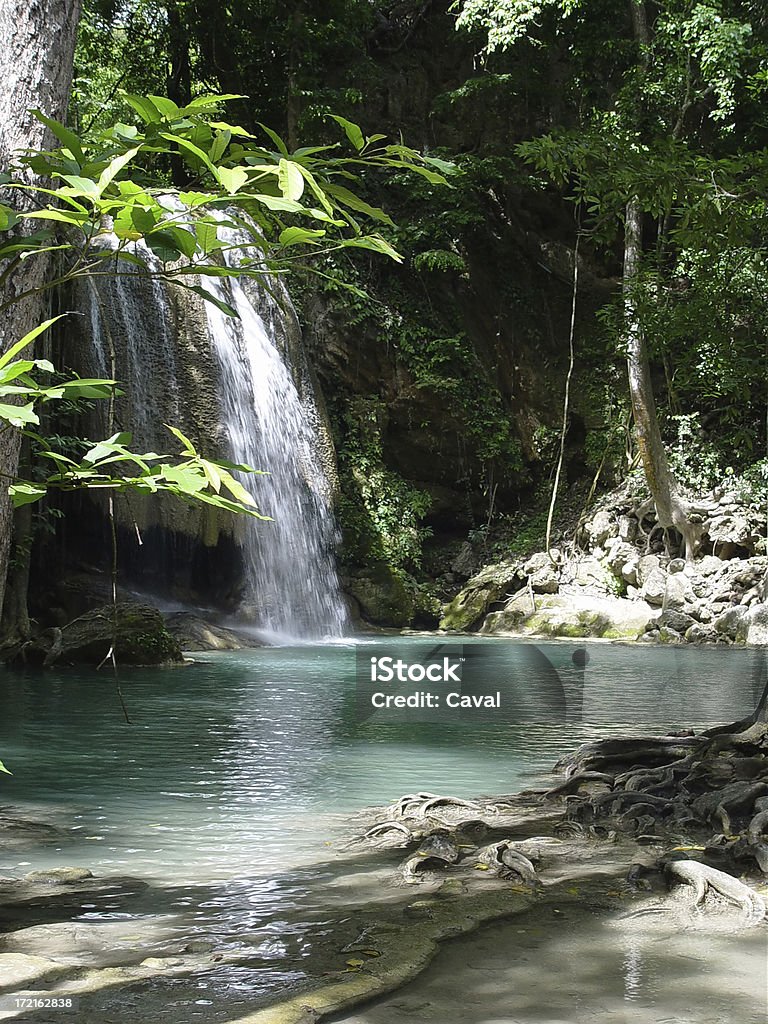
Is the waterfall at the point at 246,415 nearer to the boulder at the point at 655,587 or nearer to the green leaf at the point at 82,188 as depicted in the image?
the boulder at the point at 655,587

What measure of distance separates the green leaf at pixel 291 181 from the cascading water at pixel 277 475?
44.8 feet

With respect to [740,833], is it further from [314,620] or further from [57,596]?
[314,620]

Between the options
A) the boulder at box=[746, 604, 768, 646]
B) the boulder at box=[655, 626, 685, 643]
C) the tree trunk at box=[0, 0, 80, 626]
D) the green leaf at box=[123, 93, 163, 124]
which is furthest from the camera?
the boulder at box=[655, 626, 685, 643]

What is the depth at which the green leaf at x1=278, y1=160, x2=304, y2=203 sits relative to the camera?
1.41 metres

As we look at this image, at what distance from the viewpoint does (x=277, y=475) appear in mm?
16203

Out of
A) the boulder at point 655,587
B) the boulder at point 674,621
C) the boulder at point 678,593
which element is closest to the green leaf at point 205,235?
the boulder at point 674,621

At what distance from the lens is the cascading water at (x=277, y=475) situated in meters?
15.7

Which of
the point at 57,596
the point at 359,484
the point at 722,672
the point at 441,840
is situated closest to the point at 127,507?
the point at 57,596

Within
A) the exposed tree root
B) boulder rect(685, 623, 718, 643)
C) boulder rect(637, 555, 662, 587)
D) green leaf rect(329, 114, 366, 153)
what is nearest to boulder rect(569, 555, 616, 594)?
boulder rect(637, 555, 662, 587)

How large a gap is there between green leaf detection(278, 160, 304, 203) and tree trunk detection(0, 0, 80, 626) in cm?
86

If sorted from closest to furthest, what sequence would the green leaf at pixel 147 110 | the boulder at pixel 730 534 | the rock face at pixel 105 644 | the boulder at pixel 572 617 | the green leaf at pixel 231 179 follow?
the green leaf at pixel 231 179 → the green leaf at pixel 147 110 → the rock face at pixel 105 644 → the boulder at pixel 572 617 → the boulder at pixel 730 534

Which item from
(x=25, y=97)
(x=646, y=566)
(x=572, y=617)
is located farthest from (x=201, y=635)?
(x=25, y=97)

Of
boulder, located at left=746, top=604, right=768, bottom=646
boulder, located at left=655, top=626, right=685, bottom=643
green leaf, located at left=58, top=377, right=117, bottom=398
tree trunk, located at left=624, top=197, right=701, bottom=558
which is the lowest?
boulder, located at left=655, top=626, right=685, bottom=643

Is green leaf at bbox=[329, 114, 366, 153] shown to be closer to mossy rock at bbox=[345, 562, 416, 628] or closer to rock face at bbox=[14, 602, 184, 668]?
rock face at bbox=[14, 602, 184, 668]
